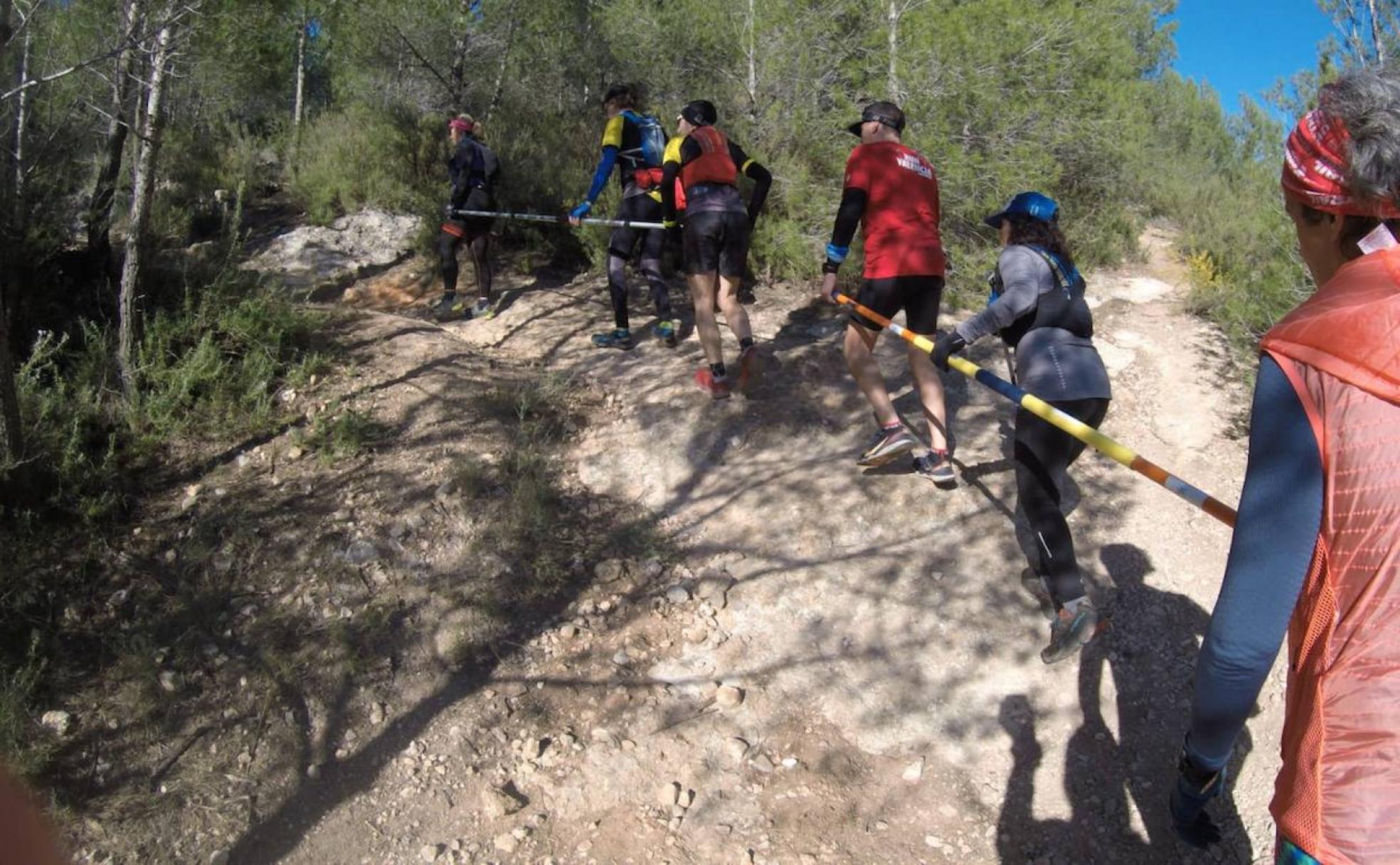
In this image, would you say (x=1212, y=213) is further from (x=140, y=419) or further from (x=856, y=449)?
(x=140, y=419)

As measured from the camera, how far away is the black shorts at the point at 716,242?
4.87 meters

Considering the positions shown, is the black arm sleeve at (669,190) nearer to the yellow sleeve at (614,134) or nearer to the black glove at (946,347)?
the yellow sleeve at (614,134)

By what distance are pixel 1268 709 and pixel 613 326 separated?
15.3 feet

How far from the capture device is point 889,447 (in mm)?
4230

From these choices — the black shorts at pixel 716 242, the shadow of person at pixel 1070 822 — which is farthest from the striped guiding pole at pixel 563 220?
the shadow of person at pixel 1070 822

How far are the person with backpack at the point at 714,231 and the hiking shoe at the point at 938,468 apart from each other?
49.1 inches

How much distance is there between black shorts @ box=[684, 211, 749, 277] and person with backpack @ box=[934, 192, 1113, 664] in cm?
188

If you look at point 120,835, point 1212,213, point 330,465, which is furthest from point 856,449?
point 1212,213

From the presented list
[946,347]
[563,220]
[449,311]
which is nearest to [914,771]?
[946,347]

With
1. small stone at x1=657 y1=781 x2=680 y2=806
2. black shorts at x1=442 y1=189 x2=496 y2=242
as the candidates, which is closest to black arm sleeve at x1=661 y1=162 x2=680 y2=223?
black shorts at x1=442 y1=189 x2=496 y2=242

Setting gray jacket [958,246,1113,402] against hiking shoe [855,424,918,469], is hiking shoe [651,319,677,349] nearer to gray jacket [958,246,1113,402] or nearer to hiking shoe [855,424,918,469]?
hiking shoe [855,424,918,469]

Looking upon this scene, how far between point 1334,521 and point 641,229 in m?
5.23

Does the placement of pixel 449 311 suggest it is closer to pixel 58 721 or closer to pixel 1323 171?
pixel 58 721

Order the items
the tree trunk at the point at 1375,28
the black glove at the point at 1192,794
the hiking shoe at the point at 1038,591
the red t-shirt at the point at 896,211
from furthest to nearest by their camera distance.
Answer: the tree trunk at the point at 1375,28
the red t-shirt at the point at 896,211
the hiking shoe at the point at 1038,591
the black glove at the point at 1192,794
